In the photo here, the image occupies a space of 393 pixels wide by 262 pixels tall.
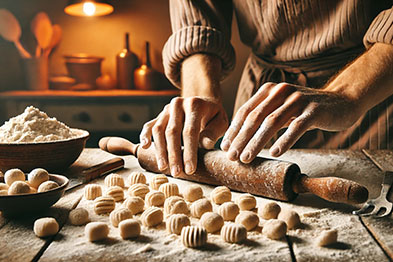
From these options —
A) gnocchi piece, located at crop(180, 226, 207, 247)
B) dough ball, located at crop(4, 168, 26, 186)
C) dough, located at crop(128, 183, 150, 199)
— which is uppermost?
dough ball, located at crop(4, 168, 26, 186)

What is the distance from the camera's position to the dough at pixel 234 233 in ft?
2.95

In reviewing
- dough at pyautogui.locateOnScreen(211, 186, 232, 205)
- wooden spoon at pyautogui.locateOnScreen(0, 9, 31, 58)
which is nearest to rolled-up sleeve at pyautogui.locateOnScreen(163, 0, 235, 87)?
dough at pyautogui.locateOnScreen(211, 186, 232, 205)

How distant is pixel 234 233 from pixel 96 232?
277 mm

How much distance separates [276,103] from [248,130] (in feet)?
0.39

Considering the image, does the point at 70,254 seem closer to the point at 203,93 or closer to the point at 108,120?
the point at 203,93

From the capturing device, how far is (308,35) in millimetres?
1848

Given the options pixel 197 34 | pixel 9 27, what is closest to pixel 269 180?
pixel 197 34

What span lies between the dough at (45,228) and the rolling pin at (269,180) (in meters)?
0.50

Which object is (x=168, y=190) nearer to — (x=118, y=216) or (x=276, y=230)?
(x=118, y=216)

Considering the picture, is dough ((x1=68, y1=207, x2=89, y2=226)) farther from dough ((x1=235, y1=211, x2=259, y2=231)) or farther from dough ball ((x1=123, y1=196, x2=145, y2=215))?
dough ((x1=235, y1=211, x2=259, y2=231))

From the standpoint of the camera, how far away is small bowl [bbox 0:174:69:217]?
991mm

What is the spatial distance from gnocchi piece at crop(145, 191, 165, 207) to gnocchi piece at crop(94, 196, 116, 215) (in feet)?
0.29

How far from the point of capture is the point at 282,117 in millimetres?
1228

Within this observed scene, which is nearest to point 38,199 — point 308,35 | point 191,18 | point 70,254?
point 70,254
